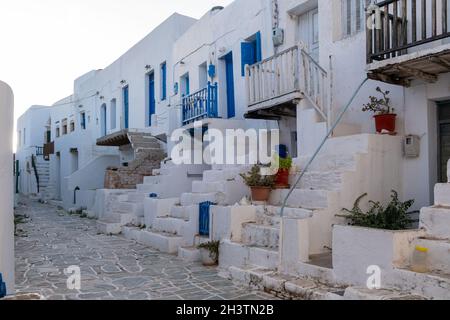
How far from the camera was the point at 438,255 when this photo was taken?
472cm

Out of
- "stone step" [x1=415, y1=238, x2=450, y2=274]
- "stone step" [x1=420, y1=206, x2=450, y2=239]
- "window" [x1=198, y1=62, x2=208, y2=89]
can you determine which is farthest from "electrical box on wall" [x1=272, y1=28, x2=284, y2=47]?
"stone step" [x1=415, y1=238, x2=450, y2=274]

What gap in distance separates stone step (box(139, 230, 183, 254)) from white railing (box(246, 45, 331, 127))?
3.56m

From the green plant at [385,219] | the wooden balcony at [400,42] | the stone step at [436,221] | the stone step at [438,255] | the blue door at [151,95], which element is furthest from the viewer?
the blue door at [151,95]

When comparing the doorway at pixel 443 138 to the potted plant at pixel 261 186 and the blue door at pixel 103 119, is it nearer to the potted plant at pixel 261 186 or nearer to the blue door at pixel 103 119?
the potted plant at pixel 261 186

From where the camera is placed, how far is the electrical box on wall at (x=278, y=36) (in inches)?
413

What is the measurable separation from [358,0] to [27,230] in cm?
1107

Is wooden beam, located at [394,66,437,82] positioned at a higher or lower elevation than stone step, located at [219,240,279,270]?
higher

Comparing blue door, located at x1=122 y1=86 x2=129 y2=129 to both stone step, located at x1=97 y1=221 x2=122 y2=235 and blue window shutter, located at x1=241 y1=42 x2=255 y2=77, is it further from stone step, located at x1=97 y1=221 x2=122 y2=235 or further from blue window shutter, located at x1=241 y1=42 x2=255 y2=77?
blue window shutter, located at x1=241 y1=42 x2=255 y2=77

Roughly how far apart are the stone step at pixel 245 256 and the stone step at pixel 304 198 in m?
1.05

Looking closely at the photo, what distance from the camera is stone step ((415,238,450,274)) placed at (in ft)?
15.2

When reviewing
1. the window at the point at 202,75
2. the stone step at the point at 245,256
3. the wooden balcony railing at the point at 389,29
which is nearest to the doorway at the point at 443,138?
the wooden balcony railing at the point at 389,29

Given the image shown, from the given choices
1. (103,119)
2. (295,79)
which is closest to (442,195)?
(295,79)

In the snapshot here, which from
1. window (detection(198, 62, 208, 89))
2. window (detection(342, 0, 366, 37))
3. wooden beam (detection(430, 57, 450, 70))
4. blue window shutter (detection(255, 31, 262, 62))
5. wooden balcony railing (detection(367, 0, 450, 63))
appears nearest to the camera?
wooden beam (detection(430, 57, 450, 70))
